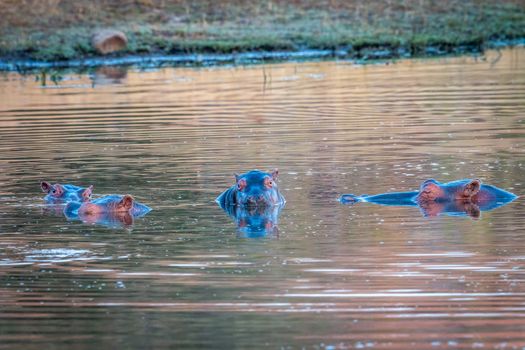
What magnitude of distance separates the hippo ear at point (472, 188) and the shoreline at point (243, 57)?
1067 inches

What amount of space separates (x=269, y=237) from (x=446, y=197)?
107 inches

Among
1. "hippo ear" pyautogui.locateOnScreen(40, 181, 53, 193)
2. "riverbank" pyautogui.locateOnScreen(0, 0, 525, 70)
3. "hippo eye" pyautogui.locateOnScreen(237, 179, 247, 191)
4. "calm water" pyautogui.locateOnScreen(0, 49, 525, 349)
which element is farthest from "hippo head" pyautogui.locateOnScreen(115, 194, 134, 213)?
"riverbank" pyautogui.locateOnScreen(0, 0, 525, 70)

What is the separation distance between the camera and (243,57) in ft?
143

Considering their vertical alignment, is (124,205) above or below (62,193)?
below

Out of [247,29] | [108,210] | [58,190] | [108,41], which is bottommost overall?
[108,210]

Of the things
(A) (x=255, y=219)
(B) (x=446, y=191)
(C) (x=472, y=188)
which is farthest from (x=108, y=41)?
(A) (x=255, y=219)

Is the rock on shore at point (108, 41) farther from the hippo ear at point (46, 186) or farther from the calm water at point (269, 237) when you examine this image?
the hippo ear at point (46, 186)

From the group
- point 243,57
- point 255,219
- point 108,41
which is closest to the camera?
point 255,219

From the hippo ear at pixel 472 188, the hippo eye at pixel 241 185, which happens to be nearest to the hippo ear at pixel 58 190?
the hippo eye at pixel 241 185

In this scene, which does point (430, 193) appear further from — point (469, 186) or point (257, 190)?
point (257, 190)

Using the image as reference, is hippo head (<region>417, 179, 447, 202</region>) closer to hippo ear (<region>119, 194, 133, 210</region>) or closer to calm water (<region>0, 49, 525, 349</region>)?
calm water (<region>0, 49, 525, 349</region>)

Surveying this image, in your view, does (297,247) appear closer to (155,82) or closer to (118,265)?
(118,265)

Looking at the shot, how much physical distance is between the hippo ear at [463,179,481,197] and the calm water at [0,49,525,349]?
0.46m

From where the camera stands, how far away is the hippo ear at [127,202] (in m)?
13.6
